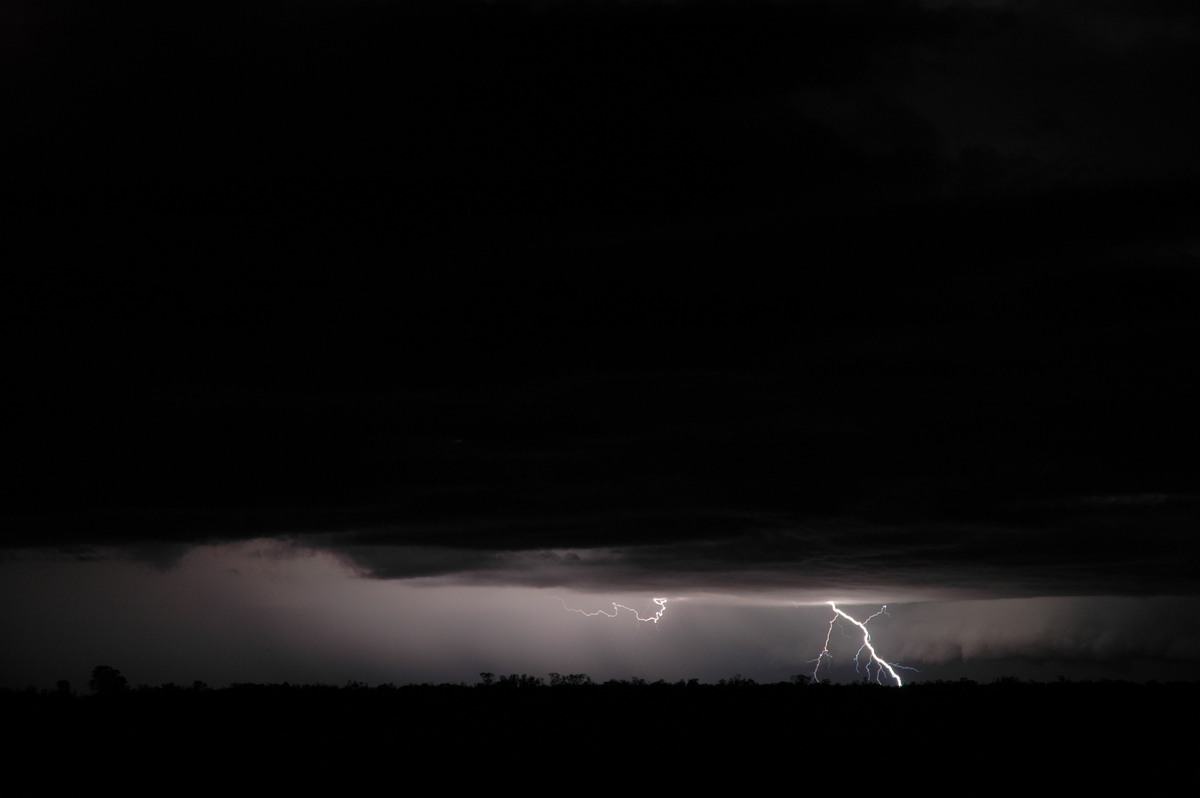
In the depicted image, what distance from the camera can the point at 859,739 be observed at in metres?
33.6

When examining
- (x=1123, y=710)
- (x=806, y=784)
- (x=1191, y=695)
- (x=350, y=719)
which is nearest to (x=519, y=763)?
(x=806, y=784)

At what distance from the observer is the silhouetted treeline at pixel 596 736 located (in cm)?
2828

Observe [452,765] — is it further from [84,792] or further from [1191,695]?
[1191,695]

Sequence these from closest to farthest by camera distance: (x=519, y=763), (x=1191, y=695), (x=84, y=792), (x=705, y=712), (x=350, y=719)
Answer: (x=84, y=792) < (x=519, y=763) < (x=350, y=719) < (x=705, y=712) < (x=1191, y=695)

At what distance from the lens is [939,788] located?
1054 inches

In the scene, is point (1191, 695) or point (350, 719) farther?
point (1191, 695)

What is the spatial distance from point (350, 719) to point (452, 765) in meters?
8.27

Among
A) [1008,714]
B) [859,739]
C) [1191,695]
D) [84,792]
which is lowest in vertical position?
[84,792]

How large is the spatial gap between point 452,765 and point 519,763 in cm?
158

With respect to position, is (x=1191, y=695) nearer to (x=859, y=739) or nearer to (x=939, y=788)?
(x=859, y=739)

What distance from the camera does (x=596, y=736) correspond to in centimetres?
3372

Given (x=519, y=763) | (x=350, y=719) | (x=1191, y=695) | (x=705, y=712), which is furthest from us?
(x=1191, y=695)

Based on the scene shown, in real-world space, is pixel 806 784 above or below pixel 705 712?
below

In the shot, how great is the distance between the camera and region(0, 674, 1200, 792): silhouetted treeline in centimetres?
2828
